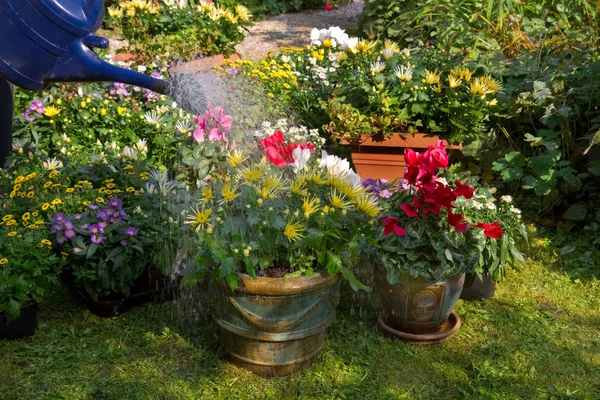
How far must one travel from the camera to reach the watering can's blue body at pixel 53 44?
252 centimetres

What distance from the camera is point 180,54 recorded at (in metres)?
5.93

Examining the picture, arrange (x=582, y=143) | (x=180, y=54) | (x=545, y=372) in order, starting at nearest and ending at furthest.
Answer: (x=545, y=372), (x=582, y=143), (x=180, y=54)

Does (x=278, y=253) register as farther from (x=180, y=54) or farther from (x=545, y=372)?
(x=180, y=54)

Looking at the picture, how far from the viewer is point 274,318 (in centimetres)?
281

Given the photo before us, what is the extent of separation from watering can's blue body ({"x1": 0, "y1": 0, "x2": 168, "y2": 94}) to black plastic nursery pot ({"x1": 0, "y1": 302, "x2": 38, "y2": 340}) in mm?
1069

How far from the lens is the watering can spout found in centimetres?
260

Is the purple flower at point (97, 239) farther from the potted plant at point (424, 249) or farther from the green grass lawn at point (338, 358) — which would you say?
the potted plant at point (424, 249)

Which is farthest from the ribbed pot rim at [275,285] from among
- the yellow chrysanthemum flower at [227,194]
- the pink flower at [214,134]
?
the pink flower at [214,134]

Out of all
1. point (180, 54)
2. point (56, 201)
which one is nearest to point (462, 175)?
point (56, 201)

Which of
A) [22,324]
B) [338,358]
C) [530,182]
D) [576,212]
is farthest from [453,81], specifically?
[22,324]

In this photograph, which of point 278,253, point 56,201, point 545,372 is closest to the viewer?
point 278,253

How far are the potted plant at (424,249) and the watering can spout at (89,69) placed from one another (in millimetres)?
1121

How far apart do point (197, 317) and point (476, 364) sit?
1.29m

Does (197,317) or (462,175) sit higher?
(462,175)
